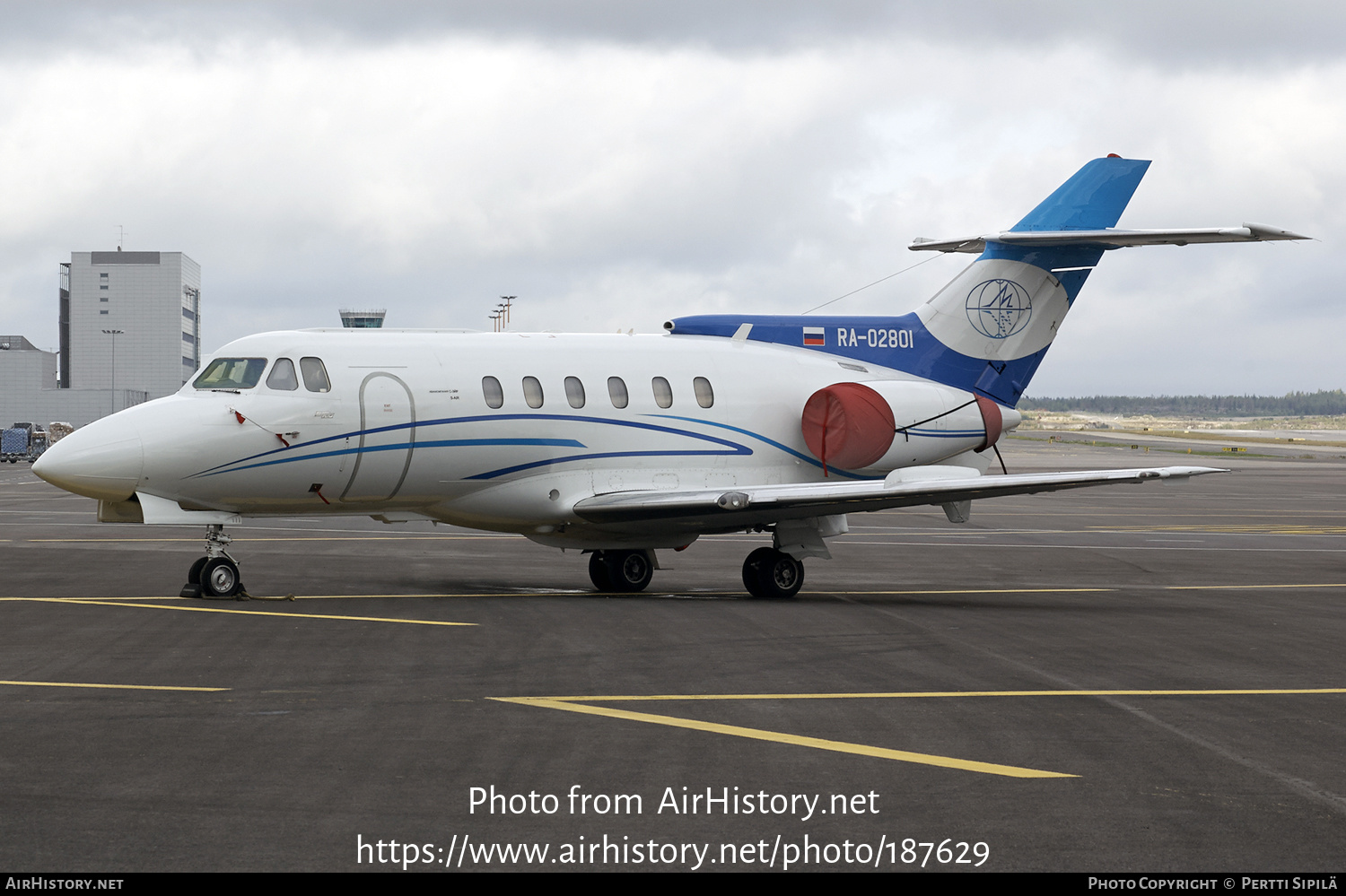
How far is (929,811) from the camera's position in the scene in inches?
298

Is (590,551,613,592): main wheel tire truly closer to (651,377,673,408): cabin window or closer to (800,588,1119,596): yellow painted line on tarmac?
(651,377,673,408): cabin window

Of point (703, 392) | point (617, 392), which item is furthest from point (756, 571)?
point (617, 392)

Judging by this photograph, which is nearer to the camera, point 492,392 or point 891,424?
point 492,392

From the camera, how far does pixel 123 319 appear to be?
519 feet

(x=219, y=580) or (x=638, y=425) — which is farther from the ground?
(x=638, y=425)

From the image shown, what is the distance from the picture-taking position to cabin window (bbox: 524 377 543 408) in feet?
61.3

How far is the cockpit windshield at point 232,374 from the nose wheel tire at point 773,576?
281 inches

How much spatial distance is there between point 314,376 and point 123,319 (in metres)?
154

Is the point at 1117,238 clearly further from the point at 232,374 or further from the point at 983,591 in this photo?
the point at 232,374

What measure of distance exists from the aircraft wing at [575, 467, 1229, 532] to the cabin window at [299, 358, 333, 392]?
373 cm

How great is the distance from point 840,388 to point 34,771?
14.3 metres

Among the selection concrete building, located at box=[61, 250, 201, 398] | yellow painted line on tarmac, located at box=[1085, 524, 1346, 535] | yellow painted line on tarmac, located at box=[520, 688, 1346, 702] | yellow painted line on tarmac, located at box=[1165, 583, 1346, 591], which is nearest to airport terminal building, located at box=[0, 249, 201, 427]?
concrete building, located at box=[61, 250, 201, 398]

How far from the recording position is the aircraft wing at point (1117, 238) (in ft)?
62.8

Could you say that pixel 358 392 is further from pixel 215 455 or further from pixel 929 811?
pixel 929 811
